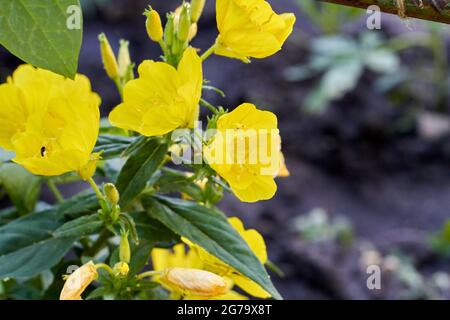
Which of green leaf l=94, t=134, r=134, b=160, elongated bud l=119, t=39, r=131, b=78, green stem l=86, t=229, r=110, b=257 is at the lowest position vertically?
green stem l=86, t=229, r=110, b=257

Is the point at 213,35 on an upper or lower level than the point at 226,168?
upper

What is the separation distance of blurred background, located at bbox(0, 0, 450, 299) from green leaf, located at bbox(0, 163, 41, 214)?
2.72ft

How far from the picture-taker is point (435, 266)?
6.08 ft

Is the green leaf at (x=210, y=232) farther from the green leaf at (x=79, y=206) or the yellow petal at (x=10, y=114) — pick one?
the yellow petal at (x=10, y=114)

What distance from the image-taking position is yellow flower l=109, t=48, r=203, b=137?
709 mm

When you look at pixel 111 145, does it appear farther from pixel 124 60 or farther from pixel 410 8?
pixel 410 8

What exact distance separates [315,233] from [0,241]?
3.83 ft

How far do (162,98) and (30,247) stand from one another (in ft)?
0.75

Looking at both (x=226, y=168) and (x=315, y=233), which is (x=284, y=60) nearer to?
(x=315, y=233)

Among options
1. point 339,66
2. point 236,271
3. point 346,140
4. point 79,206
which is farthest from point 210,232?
point 339,66

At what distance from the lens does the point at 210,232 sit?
0.78m

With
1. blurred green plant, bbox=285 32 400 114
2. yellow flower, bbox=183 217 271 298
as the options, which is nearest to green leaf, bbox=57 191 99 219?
yellow flower, bbox=183 217 271 298

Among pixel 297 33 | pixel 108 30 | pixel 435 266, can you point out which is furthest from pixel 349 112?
pixel 108 30

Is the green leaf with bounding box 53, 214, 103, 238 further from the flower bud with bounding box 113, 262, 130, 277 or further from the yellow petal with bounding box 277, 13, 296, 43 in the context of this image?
the yellow petal with bounding box 277, 13, 296, 43
